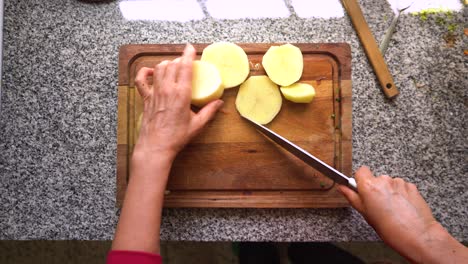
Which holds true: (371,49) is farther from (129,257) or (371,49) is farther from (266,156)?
(129,257)

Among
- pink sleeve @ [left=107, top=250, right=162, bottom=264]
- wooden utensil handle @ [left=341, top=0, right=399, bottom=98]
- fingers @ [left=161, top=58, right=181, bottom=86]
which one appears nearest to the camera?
pink sleeve @ [left=107, top=250, right=162, bottom=264]

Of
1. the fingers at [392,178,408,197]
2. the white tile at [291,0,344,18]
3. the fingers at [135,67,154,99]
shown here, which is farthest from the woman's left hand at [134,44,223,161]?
the fingers at [392,178,408,197]

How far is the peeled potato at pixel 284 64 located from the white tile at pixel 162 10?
254 mm

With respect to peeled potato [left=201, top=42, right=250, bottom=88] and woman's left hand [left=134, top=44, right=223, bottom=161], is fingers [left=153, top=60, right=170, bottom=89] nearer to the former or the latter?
woman's left hand [left=134, top=44, right=223, bottom=161]

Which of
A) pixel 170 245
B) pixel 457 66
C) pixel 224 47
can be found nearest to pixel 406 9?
pixel 457 66

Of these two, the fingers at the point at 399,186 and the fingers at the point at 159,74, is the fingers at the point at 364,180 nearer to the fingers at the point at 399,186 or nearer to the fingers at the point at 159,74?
the fingers at the point at 399,186

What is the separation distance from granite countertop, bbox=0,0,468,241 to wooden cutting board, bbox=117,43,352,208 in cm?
6

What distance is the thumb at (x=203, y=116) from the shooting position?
35.5 inches

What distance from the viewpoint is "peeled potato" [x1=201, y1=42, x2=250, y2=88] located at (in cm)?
94

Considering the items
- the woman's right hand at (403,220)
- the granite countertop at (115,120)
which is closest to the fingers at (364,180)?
the woman's right hand at (403,220)

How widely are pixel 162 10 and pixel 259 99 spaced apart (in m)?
0.39

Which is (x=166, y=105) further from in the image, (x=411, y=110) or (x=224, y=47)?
(x=411, y=110)

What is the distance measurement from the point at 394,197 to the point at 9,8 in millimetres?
1126

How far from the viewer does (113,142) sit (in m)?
1.03
